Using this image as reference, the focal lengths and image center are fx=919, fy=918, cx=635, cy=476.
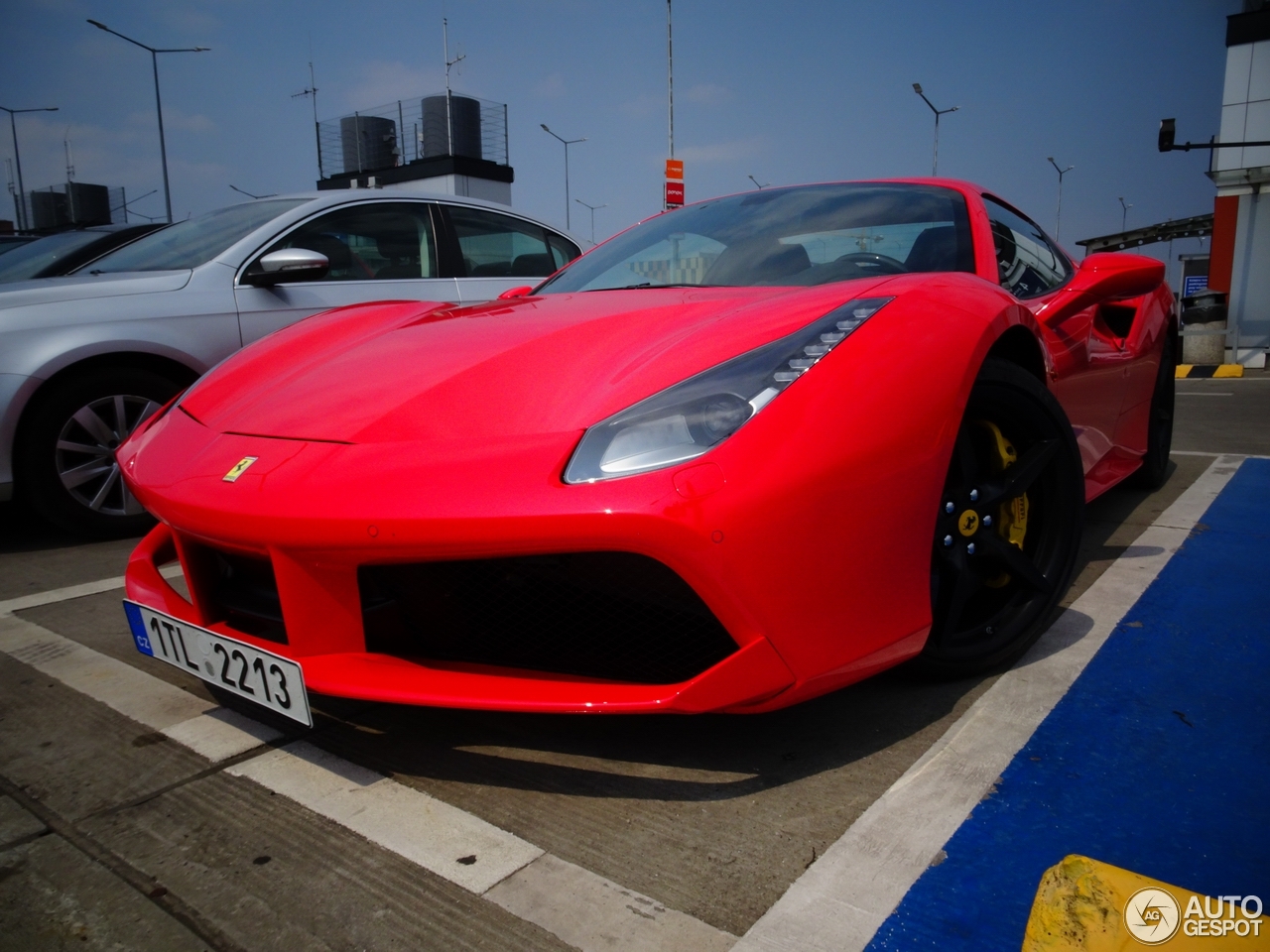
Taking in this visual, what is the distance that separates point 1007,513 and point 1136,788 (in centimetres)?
76

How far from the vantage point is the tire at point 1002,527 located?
1828mm

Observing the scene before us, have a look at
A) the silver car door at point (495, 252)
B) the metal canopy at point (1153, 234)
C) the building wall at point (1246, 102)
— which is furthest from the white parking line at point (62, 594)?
the metal canopy at point (1153, 234)

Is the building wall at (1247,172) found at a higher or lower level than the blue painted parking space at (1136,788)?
higher

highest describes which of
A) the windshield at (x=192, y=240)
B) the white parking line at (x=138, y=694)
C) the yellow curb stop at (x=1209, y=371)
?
the windshield at (x=192, y=240)

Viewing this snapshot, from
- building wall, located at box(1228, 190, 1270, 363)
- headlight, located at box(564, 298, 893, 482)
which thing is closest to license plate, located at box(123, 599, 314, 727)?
headlight, located at box(564, 298, 893, 482)

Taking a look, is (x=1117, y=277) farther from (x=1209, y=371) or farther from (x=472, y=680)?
(x=1209, y=371)

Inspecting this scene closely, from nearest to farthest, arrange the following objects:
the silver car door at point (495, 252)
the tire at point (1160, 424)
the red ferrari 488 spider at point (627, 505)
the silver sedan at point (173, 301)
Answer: the red ferrari 488 spider at point (627, 505), the silver sedan at point (173, 301), the tire at point (1160, 424), the silver car door at point (495, 252)

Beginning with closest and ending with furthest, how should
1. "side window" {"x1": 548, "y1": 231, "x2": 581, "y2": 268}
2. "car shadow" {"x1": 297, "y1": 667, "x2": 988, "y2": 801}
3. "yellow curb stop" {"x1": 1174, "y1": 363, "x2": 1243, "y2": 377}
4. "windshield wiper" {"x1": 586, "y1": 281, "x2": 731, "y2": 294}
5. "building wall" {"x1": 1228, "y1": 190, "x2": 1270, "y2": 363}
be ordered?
1. "car shadow" {"x1": 297, "y1": 667, "x2": 988, "y2": 801}
2. "windshield wiper" {"x1": 586, "y1": 281, "x2": 731, "y2": 294}
3. "side window" {"x1": 548, "y1": 231, "x2": 581, "y2": 268}
4. "yellow curb stop" {"x1": 1174, "y1": 363, "x2": 1243, "y2": 377}
5. "building wall" {"x1": 1228, "y1": 190, "x2": 1270, "y2": 363}

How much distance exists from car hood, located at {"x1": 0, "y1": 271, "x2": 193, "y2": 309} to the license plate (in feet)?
6.80

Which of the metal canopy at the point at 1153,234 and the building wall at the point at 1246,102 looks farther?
the metal canopy at the point at 1153,234

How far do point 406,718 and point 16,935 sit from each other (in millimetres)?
751

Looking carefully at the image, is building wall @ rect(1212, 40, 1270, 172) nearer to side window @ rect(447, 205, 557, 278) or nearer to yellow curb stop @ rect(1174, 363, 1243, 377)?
yellow curb stop @ rect(1174, 363, 1243, 377)

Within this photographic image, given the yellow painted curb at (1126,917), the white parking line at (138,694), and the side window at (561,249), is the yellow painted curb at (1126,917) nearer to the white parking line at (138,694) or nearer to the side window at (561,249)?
the white parking line at (138,694)

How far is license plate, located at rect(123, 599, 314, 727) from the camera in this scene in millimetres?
1521
